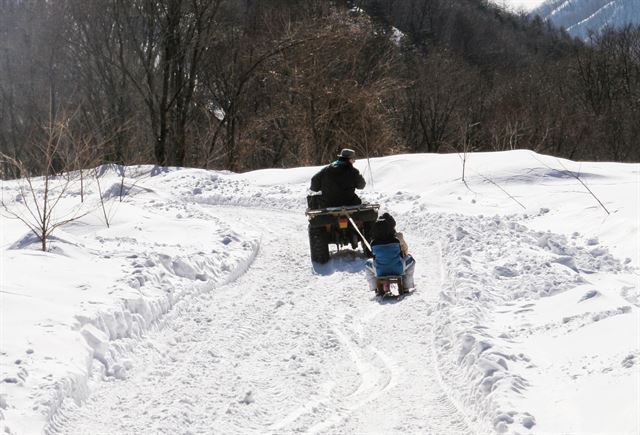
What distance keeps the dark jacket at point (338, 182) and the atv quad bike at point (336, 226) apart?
7.3 inches

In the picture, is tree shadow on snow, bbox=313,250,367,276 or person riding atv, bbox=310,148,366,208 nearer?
tree shadow on snow, bbox=313,250,367,276

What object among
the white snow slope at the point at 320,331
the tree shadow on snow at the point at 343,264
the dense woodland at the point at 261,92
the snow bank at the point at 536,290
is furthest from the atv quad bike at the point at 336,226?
the dense woodland at the point at 261,92

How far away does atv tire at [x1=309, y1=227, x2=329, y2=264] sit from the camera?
Answer: 10.7 meters

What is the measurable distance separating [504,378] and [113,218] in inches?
362

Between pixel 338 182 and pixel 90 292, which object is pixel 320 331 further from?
pixel 338 182

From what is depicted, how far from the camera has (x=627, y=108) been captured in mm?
49156

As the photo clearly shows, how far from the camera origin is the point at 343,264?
1066cm

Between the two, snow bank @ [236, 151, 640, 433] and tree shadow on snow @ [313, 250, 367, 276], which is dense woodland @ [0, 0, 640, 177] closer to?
tree shadow on snow @ [313, 250, 367, 276]

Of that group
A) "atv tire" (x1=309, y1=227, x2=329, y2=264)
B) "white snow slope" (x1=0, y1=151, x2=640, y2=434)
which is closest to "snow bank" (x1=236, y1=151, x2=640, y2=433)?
"white snow slope" (x1=0, y1=151, x2=640, y2=434)

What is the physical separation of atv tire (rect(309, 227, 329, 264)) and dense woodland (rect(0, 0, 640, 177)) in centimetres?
330

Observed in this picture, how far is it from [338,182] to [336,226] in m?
0.72

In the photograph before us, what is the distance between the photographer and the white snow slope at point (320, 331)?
17.2 feet

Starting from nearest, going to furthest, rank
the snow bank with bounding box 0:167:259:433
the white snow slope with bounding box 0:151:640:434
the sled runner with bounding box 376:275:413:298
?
1. the white snow slope with bounding box 0:151:640:434
2. the snow bank with bounding box 0:167:259:433
3. the sled runner with bounding box 376:275:413:298

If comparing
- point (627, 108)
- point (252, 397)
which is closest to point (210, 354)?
point (252, 397)
